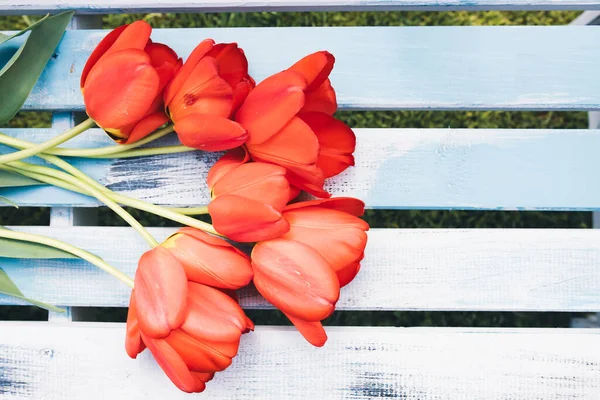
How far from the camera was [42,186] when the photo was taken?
659 mm

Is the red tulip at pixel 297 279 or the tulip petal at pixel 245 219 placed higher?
the tulip petal at pixel 245 219

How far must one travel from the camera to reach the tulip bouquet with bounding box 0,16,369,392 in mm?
500

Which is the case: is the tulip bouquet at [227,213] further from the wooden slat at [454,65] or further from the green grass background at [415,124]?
the green grass background at [415,124]

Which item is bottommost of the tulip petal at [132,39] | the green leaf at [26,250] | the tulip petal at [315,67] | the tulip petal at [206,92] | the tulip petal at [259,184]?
the green leaf at [26,250]

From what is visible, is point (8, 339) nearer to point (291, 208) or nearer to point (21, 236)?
point (21, 236)

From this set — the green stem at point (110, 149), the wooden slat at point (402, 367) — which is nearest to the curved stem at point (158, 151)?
the green stem at point (110, 149)

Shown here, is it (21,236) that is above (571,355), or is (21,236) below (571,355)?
above

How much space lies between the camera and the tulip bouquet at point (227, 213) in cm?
50

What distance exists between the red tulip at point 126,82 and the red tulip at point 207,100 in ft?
0.07

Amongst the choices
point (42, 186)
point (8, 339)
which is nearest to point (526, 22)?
point (42, 186)

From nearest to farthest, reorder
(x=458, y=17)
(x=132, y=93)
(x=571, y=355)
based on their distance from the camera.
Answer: (x=132, y=93), (x=571, y=355), (x=458, y=17)

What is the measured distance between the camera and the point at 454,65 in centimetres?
66

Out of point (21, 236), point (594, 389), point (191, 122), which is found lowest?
point (594, 389)

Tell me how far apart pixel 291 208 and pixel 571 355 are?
14.1 inches
